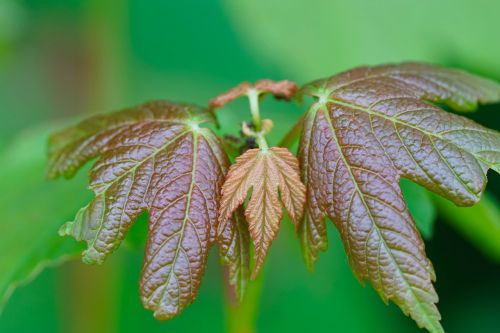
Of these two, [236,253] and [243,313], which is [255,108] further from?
[243,313]

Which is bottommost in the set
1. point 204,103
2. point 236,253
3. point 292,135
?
point 236,253

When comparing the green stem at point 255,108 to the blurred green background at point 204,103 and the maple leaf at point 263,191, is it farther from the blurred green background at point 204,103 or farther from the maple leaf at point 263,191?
the blurred green background at point 204,103

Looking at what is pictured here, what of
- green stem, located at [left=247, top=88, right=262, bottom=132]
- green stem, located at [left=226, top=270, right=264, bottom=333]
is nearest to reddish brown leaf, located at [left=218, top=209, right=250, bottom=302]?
green stem, located at [left=247, top=88, right=262, bottom=132]

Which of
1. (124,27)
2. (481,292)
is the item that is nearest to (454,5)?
(481,292)

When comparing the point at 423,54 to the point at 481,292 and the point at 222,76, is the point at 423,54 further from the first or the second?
the point at 222,76

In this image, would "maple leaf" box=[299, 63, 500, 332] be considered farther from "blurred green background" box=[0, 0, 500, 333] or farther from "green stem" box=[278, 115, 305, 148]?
"blurred green background" box=[0, 0, 500, 333]

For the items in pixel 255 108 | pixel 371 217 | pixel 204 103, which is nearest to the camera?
pixel 371 217

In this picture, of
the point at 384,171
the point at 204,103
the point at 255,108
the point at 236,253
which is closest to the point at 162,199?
the point at 236,253
